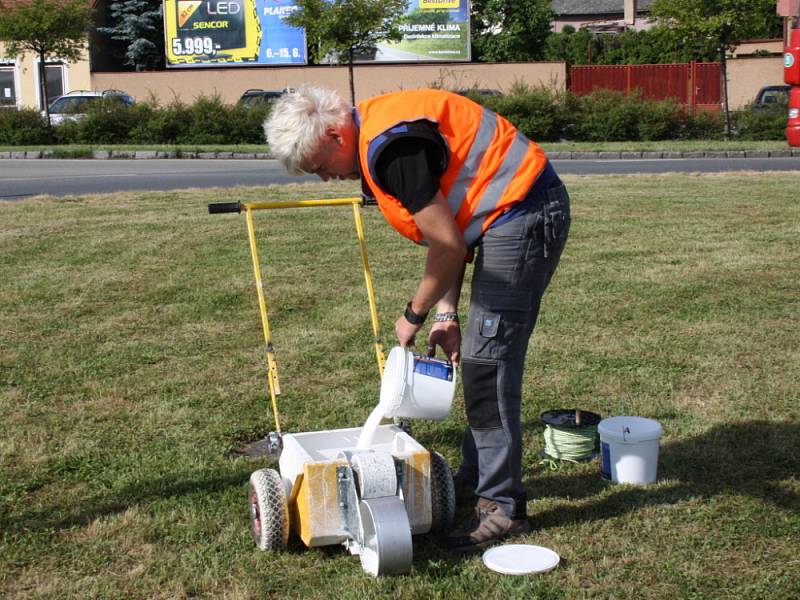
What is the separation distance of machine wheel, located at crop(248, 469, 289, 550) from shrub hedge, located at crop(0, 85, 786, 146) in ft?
74.1

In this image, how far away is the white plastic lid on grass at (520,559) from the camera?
3.63 meters

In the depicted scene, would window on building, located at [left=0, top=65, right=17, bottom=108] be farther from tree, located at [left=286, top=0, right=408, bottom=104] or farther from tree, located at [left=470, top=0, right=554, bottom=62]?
tree, located at [left=470, top=0, right=554, bottom=62]

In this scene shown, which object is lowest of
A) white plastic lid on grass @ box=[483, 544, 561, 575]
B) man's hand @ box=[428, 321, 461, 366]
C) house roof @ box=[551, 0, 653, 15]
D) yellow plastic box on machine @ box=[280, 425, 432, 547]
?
white plastic lid on grass @ box=[483, 544, 561, 575]

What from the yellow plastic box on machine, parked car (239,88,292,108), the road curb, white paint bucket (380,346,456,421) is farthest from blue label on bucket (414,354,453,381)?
parked car (239,88,292,108)

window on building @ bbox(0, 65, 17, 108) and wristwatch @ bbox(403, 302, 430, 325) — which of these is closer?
wristwatch @ bbox(403, 302, 430, 325)

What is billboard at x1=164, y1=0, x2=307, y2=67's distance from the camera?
1569 inches

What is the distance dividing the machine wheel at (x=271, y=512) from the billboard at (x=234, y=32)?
3735 centimetres

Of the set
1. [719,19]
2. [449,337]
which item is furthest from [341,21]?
[449,337]

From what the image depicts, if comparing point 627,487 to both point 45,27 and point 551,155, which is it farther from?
point 45,27

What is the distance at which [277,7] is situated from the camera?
39750 millimetres

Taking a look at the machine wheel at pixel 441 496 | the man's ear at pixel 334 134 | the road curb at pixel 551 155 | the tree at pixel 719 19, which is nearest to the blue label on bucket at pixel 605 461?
the machine wheel at pixel 441 496

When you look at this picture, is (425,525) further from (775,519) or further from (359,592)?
(775,519)

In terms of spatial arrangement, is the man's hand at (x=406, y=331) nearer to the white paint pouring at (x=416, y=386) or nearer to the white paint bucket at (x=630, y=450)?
the white paint pouring at (x=416, y=386)

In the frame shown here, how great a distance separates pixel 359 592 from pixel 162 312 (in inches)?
187
